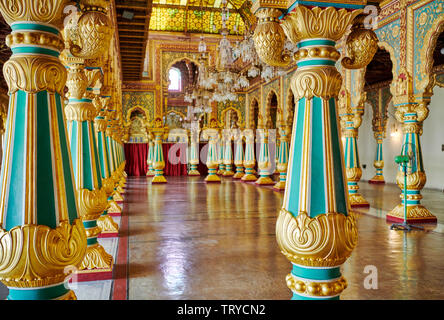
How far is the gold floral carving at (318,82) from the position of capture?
1859 millimetres

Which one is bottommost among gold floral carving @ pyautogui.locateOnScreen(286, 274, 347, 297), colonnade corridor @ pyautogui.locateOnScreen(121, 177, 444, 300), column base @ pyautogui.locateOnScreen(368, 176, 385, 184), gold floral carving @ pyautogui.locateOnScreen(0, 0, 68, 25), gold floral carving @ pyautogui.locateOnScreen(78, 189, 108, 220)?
column base @ pyautogui.locateOnScreen(368, 176, 385, 184)

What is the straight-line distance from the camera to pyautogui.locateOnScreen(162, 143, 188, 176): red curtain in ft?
62.6

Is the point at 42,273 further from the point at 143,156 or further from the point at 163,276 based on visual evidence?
the point at 143,156

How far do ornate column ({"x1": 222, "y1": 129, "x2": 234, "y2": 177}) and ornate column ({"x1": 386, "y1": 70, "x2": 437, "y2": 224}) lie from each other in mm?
10109

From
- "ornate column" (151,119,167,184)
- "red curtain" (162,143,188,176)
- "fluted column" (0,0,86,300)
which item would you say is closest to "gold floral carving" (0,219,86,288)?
"fluted column" (0,0,86,300)

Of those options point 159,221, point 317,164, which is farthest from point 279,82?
point 317,164

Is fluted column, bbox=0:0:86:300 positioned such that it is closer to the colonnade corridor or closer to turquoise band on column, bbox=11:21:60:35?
turquoise band on column, bbox=11:21:60:35

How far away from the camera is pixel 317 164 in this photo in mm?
1841

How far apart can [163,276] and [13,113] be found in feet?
7.22

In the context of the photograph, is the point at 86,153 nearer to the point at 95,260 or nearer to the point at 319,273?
the point at 95,260

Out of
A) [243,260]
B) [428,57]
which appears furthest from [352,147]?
[243,260]

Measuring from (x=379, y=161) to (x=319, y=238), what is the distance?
1392 cm

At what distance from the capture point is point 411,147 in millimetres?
6281

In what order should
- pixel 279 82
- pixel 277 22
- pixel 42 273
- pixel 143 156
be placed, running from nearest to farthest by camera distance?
1. pixel 42 273
2. pixel 277 22
3. pixel 279 82
4. pixel 143 156
